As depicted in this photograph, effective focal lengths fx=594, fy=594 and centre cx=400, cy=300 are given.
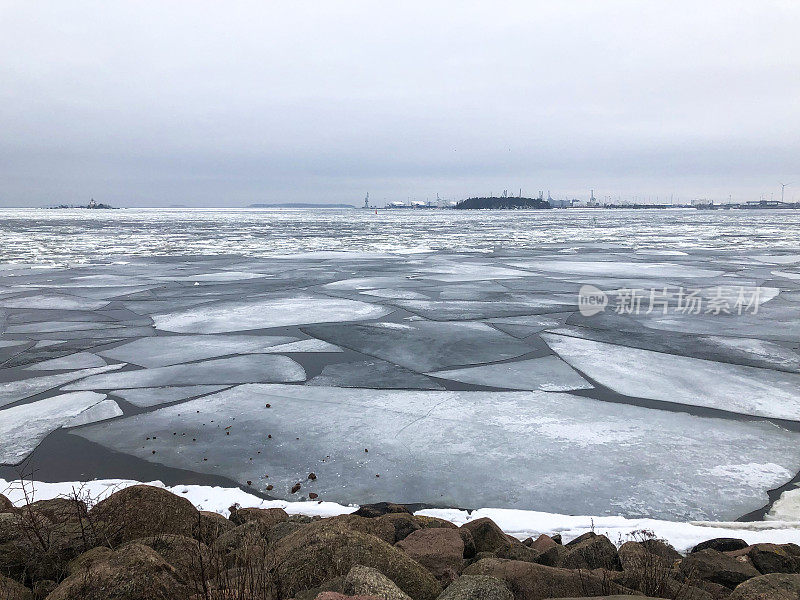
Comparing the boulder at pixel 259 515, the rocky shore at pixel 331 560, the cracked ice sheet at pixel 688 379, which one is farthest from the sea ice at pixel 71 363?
the cracked ice sheet at pixel 688 379

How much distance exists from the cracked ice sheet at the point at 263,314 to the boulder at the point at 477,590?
615cm

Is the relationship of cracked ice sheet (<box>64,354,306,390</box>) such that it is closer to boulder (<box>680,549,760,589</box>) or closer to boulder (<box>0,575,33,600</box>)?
boulder (<box>0,575,33,600</box>)

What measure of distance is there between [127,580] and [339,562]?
71cm

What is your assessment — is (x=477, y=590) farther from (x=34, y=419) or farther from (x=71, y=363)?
(x=71, y=363)

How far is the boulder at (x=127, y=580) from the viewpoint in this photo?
1.91m

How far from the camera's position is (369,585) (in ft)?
6.20

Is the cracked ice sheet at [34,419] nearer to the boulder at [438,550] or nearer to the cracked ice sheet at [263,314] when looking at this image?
the cracked ice sheet at [263,314]

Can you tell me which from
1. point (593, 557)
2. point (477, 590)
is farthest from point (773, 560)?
point (477, 590)

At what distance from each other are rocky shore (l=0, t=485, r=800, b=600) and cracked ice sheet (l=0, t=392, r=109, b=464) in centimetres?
133

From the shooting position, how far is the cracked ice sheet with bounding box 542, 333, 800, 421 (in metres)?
4.91

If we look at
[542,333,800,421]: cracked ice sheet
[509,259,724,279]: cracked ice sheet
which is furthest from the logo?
[509,259,724,279]: cracked ice sheet

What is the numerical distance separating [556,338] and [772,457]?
Result: 10.7ft

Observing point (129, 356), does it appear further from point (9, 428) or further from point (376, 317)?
point (376, 317)

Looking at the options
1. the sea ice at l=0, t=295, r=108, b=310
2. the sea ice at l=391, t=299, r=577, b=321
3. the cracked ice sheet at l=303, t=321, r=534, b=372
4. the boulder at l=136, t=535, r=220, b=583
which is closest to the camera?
the boulder at l=136, t=535, r=220, b=583
